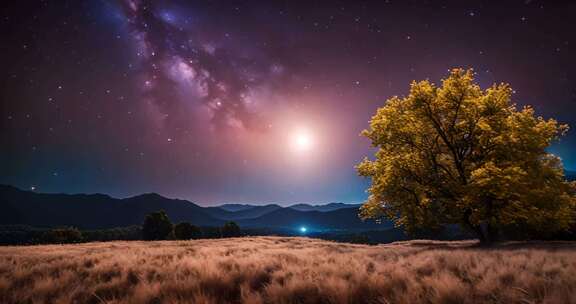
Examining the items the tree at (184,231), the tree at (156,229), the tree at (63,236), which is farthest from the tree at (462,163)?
the tree at (63,236)

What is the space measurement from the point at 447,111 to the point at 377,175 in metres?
6.15

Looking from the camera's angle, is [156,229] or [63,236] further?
[156,229]

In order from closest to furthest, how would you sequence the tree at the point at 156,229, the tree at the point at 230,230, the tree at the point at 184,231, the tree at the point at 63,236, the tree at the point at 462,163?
the tree at the point at 462,163 → the tree at the point at 63,236 → the tree at the point at 156,229 → the tree at the point at 184,231 → the tree at the point at 230,230

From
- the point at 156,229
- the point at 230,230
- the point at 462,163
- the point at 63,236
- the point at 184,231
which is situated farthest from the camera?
the point at 230,230

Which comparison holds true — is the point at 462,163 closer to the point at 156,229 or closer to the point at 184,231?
the point at 156,229

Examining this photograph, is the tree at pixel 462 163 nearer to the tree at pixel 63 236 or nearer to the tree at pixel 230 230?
the tree at pixel 230 230

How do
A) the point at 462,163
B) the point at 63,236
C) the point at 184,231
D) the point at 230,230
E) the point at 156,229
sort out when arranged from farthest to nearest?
1. the point at 230,230
2. the point at 184,231
3. the point at 156,229
4. the point at 63,236
5. the point at 462,163

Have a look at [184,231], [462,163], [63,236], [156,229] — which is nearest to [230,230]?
[184,231]

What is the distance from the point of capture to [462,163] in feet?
64.0

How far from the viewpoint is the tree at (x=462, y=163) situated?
54.4 feet

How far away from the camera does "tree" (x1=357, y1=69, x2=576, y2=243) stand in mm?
16594

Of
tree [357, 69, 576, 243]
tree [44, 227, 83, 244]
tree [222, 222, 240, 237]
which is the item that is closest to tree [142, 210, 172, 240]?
tree [44, 227, 83, 244]

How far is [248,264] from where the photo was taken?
8.66 meters

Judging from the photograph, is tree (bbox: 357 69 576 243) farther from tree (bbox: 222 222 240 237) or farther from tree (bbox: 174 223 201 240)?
tree (bbox: 222 222 240 237)
